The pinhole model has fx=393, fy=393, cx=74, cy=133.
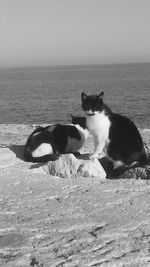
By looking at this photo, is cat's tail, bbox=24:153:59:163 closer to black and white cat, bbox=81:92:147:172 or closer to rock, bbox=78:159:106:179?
rock, bbox=78:159:106:179

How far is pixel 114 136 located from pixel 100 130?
0.28 m

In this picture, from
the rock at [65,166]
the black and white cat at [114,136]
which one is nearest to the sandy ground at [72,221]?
the rock at [65,166]

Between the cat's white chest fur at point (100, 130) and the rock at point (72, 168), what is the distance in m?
0.79

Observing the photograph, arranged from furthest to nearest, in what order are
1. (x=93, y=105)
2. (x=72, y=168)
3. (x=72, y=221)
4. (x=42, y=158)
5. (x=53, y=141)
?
(x=53, y=141), (x=93, y=105), (x=42, y=158), (x=72, y=168), (x=72, y=221)

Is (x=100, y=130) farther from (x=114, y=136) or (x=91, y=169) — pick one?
(x=91, y=169)

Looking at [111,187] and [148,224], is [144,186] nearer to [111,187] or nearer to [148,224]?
[111,187]

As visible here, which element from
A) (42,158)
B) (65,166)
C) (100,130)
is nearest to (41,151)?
(42,158)

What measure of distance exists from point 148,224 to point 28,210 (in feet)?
4.81

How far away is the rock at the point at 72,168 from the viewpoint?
6.49 meters

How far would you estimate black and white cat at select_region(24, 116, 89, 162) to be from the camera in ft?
24.2

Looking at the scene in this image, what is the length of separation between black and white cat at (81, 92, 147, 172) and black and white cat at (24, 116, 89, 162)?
26.7 inches

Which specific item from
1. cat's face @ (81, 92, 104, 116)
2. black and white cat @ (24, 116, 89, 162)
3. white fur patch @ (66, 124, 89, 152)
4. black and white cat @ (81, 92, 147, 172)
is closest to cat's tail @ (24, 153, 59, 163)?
black and white cat @ (24, 116, 89, 162)

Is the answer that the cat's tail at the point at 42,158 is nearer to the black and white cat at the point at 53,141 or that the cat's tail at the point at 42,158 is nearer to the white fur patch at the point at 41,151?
the black and white cat at the point at 53,141

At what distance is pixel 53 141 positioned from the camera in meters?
7.69
